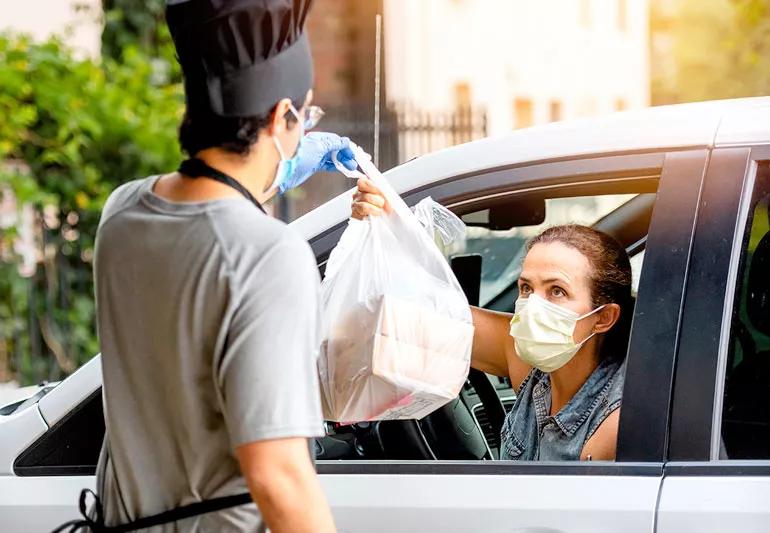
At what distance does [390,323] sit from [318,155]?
37 centimetres

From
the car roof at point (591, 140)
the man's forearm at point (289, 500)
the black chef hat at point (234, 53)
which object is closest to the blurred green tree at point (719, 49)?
the car roof at point (591, 140)

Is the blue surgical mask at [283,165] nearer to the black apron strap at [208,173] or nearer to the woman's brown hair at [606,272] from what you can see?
the black apron strap at [208,173]

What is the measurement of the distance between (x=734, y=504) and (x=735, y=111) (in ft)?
2.47

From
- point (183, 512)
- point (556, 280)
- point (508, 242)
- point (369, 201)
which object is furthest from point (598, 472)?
point (508, 242)

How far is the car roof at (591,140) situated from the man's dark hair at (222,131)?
701mm

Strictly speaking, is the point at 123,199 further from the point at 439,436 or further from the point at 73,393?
the point at 439,436

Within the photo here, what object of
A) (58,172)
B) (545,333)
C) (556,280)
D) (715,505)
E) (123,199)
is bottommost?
(715,505)

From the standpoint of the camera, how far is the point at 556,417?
253 centimetres

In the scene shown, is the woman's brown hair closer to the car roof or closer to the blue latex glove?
the car roof

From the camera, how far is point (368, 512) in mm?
2195

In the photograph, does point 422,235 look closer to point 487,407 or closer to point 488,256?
point 487,407

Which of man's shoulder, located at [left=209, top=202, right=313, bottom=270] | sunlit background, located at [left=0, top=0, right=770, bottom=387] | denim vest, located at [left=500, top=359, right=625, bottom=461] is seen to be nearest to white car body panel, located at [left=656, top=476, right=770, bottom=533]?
denim vest, located at [left=500, top=359, right=625, bottom=461]

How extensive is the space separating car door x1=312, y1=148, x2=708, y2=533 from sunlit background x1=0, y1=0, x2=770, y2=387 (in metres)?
0.69

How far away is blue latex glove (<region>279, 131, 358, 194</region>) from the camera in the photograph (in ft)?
7.35
